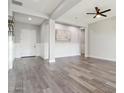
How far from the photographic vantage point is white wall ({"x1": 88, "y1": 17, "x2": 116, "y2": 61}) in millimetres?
5359

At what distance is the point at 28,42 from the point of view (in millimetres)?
6676

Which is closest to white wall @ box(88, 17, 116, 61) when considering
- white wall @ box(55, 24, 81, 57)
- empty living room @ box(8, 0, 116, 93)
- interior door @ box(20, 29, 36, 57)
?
empty living room @ box(8, 0, 116, 93)

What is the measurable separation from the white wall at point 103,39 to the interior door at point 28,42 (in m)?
4.82

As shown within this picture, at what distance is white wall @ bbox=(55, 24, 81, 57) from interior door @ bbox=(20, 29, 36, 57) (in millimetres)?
2025

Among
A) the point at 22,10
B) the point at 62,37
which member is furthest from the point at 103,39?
the point at 22,10

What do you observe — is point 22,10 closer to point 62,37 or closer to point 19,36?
point 19,36

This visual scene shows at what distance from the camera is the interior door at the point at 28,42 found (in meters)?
6.47

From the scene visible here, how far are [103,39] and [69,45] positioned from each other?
2755 millimetres

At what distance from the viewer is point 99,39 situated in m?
6.21

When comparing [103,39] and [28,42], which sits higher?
[103,39]

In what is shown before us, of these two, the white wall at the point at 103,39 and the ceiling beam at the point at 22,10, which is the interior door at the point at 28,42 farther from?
the white wall at the point at 103,39

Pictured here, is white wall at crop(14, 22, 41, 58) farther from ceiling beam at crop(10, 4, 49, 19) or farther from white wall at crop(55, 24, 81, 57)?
ceiling beam at crop(10, 4, 49, 19)

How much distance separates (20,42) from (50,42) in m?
2.97

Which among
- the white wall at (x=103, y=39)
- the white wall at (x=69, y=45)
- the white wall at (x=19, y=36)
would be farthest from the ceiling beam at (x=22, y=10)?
the white wall at (x=103, y=39)
